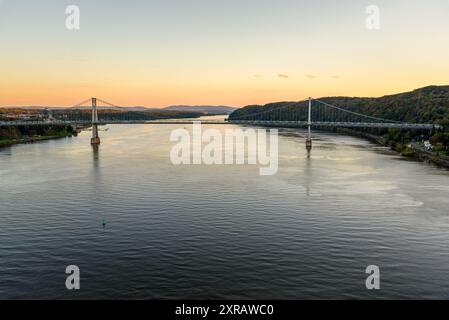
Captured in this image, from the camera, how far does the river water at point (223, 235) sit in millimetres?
17297

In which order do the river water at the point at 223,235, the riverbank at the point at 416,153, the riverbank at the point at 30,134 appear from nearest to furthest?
1. the river water at the point at 223,235
2. the riverbank at the point at 416,153
3. the riverbank at the point at 30,134

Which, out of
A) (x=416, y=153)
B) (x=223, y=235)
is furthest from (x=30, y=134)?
(x=223, y=235)

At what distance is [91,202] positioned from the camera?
32188 mm

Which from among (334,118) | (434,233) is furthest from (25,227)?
(334,118)

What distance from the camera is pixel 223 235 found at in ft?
77.4

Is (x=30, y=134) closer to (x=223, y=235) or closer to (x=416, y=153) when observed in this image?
(x=416, y=153)

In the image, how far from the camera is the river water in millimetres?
17297

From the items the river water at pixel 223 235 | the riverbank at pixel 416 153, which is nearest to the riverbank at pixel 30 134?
the river water at pixel 223 235

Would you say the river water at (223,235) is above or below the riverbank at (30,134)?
below

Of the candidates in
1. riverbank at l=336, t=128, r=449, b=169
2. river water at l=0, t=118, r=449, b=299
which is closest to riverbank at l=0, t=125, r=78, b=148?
river water at l=0, t=118, r=449, b=299

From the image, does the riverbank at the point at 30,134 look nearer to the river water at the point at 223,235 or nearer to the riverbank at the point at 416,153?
the river water at the point at 223,235
